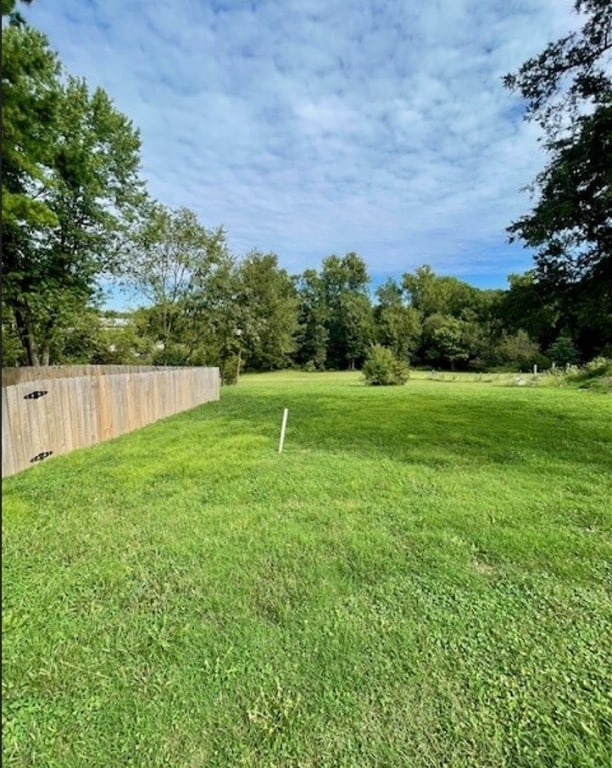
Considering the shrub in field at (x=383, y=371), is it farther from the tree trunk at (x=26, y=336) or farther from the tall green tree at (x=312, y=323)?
the tall green tree at (x=312, y=323)

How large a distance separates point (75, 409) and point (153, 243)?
11126mm

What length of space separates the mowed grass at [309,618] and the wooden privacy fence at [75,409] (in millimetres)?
754

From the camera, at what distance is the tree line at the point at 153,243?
548 cm

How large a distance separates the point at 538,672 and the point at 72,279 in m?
14.3

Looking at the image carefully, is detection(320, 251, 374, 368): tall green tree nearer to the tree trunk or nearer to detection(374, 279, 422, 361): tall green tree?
detection(374, 279, 422, 361): tall green tree

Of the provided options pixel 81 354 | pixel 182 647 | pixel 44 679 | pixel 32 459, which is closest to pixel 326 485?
pixel 182 647

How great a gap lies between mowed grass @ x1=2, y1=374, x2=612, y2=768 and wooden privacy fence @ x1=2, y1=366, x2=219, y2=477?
2.47 ft

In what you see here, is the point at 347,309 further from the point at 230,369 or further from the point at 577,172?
the point at 577,172

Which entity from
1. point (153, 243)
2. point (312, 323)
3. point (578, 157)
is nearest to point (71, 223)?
point (153, 243)

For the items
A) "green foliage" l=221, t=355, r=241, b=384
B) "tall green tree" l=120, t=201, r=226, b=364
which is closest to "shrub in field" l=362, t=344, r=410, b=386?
"green foliage" l=221, t=355, r=241, b=384

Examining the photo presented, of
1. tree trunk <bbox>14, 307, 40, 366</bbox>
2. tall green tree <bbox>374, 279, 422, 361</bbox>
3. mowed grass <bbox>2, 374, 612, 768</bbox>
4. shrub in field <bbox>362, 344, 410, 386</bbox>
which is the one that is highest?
tall green tree <bbox>374, 279, 422, 361</bbox>

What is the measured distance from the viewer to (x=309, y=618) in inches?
93.4

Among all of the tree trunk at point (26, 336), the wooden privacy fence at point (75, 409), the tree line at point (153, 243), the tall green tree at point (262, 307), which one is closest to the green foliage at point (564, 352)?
the tree line at point (153, 243)

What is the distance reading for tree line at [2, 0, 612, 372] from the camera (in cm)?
548
